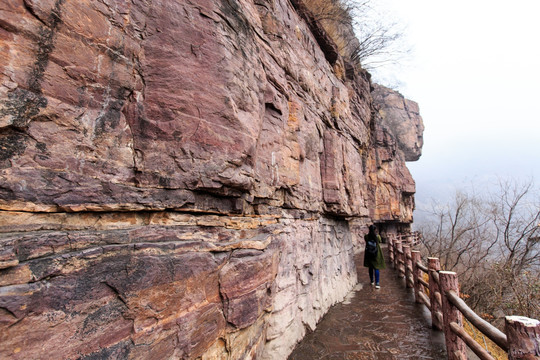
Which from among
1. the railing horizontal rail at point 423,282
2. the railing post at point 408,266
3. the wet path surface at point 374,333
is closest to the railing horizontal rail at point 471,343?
the wet path surface at point 374,333

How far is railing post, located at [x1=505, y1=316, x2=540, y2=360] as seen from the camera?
2.10 metres

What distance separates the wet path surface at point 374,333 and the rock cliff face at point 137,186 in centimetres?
64

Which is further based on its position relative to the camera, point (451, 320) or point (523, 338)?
point (451, 320)

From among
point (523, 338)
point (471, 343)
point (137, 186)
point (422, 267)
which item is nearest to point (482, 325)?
point (471, 343)

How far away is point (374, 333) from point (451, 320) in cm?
140

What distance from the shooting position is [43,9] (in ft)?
5.87

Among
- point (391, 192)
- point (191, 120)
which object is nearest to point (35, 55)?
point (191, 120)

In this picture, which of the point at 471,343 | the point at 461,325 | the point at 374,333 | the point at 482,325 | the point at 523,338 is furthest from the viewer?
the point at 374,333

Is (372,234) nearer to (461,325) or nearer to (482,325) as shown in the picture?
(461,325)

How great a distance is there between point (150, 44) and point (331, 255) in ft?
17.8

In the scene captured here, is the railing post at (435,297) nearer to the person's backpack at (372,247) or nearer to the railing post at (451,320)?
the railing post at (451,320)

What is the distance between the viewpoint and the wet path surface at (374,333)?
13.2 ft

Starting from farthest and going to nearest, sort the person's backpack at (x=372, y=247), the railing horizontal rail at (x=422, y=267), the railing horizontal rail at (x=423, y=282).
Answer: the person's backpack at (x=372, y=247), the railing horizontal rail at (x=423, y=282), the railing horizontal rail at (x=422, y=267)

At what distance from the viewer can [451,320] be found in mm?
3744
